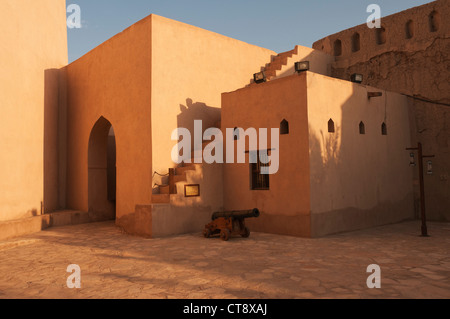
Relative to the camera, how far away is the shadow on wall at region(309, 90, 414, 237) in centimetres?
991

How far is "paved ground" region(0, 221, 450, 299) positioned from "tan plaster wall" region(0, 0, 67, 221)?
2.90 meters

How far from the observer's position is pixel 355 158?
1097cm

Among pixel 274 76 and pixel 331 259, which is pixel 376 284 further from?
pixel 274 76

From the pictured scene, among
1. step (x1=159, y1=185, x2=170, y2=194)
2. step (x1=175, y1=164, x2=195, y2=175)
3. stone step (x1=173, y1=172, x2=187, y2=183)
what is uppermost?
step (x1=175, y1=164, x2=195, y2=175)

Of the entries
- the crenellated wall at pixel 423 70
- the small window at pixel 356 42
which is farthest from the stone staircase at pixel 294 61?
the crenellated wall at pixel 423 70

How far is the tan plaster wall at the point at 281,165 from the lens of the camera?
9.80 metres

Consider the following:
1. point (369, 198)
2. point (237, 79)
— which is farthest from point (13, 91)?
point (369, 198)

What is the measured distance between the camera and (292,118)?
33.1ft

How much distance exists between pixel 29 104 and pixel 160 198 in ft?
19.4

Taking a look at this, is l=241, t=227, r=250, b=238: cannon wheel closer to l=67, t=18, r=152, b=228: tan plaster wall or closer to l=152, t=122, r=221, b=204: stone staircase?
l=152, t=122, r=221, b=204: stone staircase

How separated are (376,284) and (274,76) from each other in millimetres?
9143

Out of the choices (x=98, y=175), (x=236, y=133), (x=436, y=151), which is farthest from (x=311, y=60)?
(x=98, y=175)

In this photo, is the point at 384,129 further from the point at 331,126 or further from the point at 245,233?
the point at 245,233

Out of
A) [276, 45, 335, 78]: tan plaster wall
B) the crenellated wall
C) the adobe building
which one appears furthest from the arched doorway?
the crenellated wall
